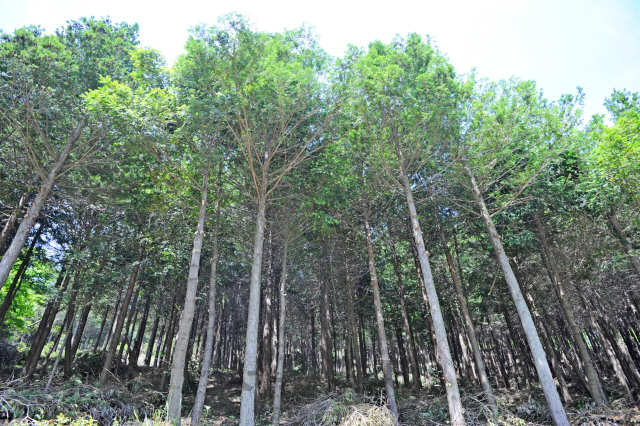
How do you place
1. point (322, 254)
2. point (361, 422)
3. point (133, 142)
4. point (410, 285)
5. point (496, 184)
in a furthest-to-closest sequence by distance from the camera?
1. point (410, 285)
2. point (322, 254)
3. point (496, 184)
4. point (133, 142)
5. point (361, 422)

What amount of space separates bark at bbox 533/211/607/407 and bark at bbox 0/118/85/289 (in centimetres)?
1939

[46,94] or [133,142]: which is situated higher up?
[46,94]

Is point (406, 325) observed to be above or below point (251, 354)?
above

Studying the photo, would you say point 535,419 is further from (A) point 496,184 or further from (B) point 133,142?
(B) point 133,142

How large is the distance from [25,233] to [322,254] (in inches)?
458

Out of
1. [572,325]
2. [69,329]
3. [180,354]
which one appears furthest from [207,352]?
[572,325]

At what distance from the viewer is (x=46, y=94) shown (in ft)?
32.9

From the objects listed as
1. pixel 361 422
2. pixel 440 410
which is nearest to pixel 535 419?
pixel 440 410

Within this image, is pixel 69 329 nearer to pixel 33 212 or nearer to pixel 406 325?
pixel 33 212

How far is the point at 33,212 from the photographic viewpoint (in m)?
10.5

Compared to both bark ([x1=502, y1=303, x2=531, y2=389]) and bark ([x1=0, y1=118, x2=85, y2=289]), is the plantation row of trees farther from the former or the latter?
bark ([x1=502, y1=303, x2=531, y2=389])

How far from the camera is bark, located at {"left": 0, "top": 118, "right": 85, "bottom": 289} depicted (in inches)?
380

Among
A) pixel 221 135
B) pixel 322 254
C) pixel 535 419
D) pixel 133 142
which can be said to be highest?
pixel 221 135

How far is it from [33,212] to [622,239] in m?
21.6
